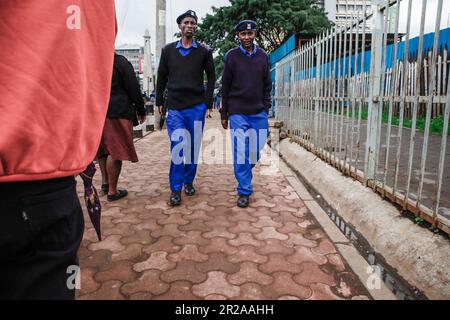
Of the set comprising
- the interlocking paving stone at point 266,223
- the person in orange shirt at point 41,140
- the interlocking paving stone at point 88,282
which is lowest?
the interlocking paving stone at point 266,223

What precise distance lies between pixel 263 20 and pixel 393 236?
77.6 ft

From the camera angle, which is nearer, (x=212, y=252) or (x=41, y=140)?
(x=41, y=140)

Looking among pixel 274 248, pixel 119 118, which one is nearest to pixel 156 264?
pixel 274 248

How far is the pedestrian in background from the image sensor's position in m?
3.90

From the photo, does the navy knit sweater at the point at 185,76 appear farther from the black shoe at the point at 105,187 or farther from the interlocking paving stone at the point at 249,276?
the interlocking paving stone at the point at 249,276

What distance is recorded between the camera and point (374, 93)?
343 centimetres

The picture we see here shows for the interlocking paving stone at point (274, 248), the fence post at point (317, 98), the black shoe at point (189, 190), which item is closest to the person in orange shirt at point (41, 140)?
the interlocking paving stone at point (274, 248)

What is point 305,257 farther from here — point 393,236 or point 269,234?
point 393,236

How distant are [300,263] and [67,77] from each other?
2166 millimetres

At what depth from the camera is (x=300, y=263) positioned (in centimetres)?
261

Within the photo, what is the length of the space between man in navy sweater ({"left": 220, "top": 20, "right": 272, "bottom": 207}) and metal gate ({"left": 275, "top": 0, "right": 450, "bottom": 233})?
101 cm

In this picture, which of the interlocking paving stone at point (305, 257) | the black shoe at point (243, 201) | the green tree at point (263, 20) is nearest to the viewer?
the interlocking paving stone at point (305, 257)

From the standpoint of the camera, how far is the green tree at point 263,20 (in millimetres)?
23047

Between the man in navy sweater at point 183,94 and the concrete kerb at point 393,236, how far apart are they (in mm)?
1506
